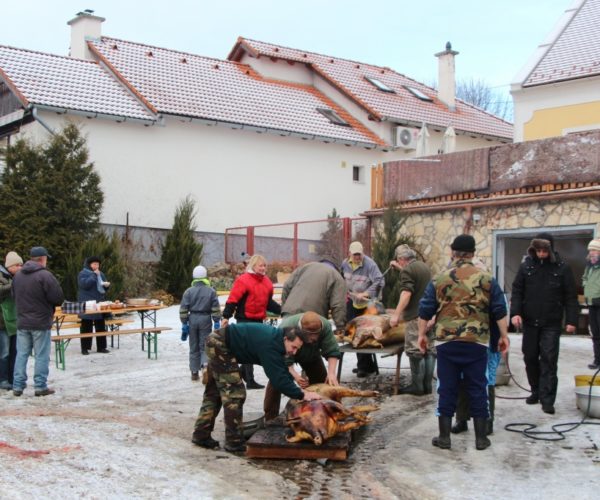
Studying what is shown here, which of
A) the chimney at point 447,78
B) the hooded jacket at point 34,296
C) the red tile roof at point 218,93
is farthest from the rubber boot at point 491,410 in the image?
the chimney at point 447,78

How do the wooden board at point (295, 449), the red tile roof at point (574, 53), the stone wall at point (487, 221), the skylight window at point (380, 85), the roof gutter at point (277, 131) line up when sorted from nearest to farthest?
the wooden board at point (295, 449)
the stone wall at point (487, 221)
the red tile roof at point (574, 53)
the roof gutter at point (277, 131)
the skylight window at point (380, 85)

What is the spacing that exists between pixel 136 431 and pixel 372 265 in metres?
4.10

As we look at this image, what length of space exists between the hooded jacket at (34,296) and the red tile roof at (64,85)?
1252 centimetres

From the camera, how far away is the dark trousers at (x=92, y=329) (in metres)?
13.1

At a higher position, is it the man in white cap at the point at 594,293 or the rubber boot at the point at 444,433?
the man in white cap at the point at 594,293

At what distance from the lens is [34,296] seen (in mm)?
9352

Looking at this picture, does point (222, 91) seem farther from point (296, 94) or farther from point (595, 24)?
point (595, 24)

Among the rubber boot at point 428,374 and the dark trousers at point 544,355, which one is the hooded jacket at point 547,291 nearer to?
the dark trousers at point 544,355

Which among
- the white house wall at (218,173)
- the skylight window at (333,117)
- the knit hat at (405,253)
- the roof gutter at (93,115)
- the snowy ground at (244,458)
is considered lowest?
the snowy ground at (244,458)

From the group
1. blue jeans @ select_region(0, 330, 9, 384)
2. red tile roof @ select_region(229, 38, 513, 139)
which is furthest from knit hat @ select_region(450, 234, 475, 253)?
red tile roof @ select_region(229, 38, 513, 139)

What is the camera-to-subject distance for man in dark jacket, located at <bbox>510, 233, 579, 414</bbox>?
8578 mm

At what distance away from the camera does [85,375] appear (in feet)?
36.5

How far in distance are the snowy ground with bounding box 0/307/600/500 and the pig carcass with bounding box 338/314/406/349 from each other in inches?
27.1

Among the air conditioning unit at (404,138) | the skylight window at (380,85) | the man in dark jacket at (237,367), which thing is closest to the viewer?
the man in dark jacket at (237,367)
